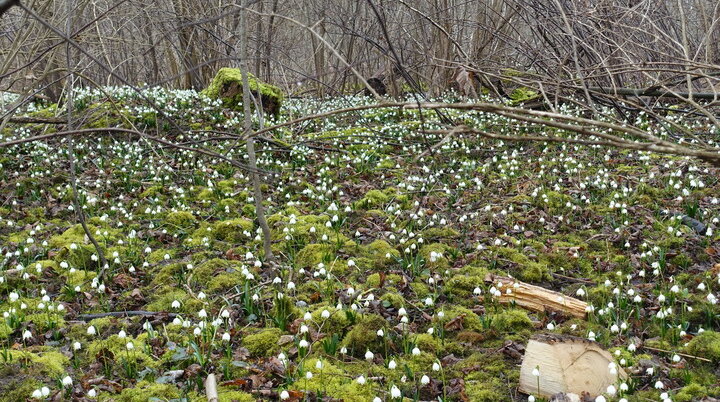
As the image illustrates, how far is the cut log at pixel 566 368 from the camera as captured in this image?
11.7 ft

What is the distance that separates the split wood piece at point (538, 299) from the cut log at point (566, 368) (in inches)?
35.6

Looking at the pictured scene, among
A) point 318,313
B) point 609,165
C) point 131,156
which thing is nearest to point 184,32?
point 131,156

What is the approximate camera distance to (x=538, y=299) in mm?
4793

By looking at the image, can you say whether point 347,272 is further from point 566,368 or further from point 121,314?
point 566,368

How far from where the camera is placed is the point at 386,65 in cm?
1523

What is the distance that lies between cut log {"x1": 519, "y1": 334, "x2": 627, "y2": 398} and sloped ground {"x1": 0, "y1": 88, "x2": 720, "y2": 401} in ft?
0.37

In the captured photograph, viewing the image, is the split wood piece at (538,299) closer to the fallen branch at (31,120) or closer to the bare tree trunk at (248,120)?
the bare tree trunk at (248,120)

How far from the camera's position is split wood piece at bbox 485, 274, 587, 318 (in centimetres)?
462

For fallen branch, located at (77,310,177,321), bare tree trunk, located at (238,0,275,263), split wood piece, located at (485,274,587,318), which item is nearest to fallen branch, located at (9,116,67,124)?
fallen branch, located at (77,310,177,321)

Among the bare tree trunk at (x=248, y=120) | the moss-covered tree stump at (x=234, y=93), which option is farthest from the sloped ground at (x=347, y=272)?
the moss-covered tree stump at (x=234, y=93)

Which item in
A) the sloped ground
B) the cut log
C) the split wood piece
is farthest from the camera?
the split wood piece

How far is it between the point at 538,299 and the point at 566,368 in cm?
122

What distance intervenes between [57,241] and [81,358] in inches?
99.5

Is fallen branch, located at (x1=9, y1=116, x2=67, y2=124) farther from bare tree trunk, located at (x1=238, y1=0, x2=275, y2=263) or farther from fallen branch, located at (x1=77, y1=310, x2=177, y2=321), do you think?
bare tree trunk, located at (x1=238, y1=0, x2=275, y2=263)
